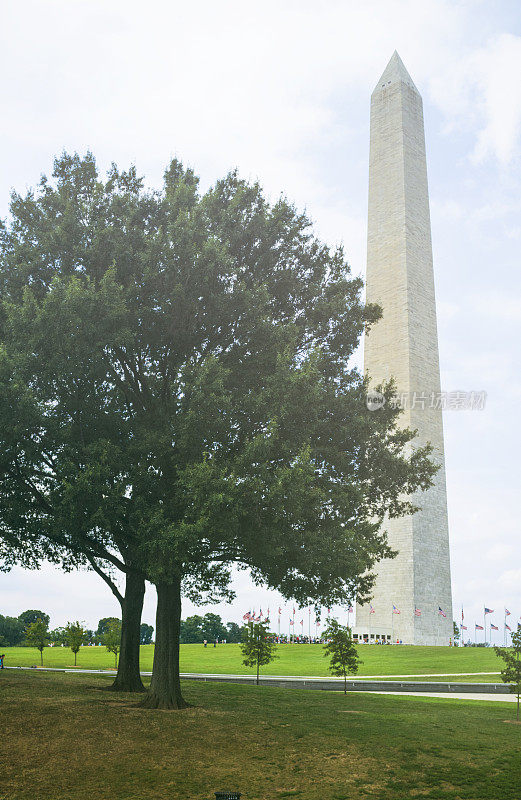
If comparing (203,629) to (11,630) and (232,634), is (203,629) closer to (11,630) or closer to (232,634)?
(232,634)

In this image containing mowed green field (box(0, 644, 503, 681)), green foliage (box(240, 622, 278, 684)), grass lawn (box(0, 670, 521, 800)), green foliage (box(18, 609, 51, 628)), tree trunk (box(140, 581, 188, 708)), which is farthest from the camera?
green foliage (box(18, 609, 51, 628))

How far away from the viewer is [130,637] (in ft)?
87.1

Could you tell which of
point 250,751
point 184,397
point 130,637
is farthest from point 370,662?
point 184,397

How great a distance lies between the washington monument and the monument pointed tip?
0.43 ft

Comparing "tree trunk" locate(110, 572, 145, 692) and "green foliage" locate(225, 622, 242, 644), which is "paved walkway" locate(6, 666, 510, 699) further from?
"green foliage" locate(225, 622, 242, 644)

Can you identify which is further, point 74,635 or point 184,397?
point 74,635

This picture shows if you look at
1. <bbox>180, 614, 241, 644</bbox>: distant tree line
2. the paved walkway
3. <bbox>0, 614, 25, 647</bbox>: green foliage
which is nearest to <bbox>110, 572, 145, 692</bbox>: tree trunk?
the paved walkway

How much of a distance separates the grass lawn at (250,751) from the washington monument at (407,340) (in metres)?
32.8

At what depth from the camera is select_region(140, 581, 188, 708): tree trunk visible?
21.4 m

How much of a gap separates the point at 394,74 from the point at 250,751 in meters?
66.2

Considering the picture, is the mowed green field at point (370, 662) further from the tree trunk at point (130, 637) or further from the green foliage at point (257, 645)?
the tree trunk at point (130, 637)

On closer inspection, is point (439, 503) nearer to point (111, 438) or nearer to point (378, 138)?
point (378, 138)

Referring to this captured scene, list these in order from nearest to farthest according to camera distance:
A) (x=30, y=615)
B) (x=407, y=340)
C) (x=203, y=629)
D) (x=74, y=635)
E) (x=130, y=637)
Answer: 1. (x=130, y=637)
2. (x=74, y=635)
3. (x=407, y=340)
4. (x=203, y=629)
5. (x=30, y=615)

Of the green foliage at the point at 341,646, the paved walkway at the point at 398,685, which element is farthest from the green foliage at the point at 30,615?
the green foliage at the point at 341,646
